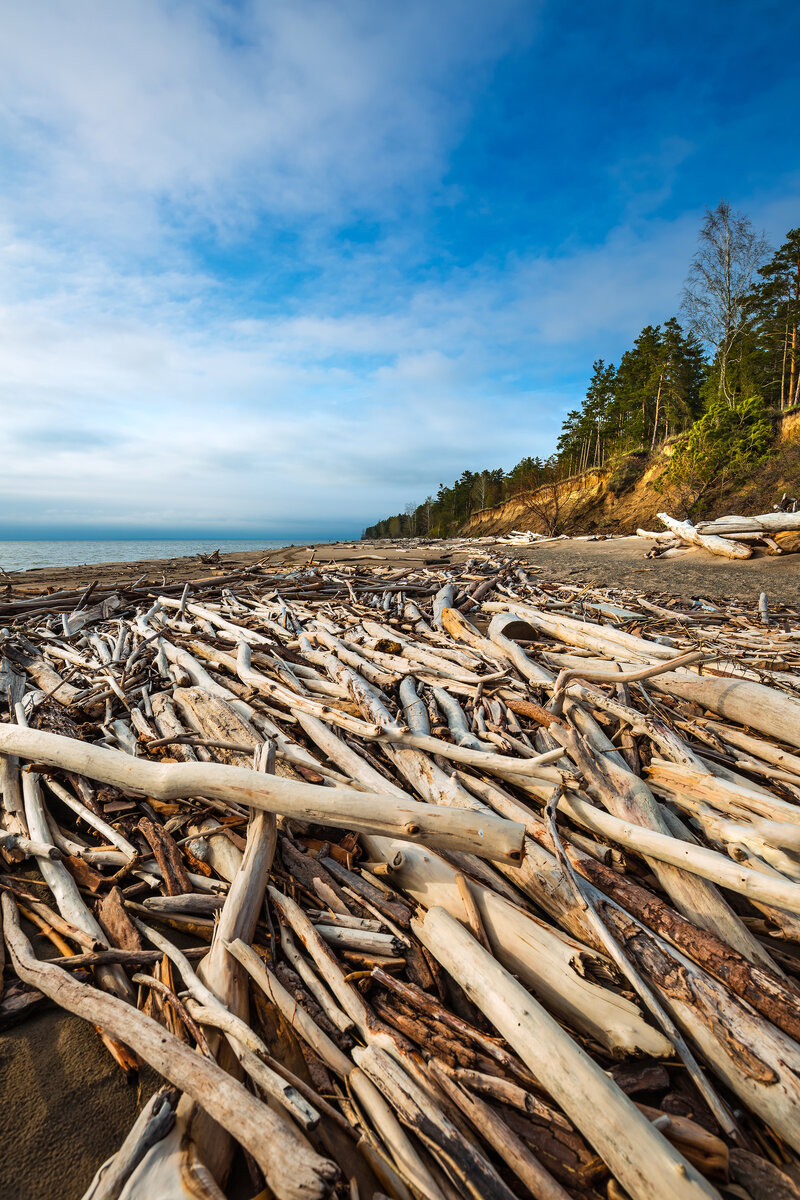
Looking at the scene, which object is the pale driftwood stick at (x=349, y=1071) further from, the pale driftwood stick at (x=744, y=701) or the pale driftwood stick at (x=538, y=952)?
the pale driftwood stick at (x=744, y=701)

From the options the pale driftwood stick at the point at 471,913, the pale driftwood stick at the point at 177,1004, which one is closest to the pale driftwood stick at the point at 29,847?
the pale driftwood stick at the point at 177,1004

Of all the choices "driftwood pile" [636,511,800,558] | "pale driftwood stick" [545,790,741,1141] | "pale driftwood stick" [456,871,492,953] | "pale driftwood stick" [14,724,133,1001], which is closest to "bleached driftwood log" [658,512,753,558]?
"driftwood pile" [636,511,800,558]

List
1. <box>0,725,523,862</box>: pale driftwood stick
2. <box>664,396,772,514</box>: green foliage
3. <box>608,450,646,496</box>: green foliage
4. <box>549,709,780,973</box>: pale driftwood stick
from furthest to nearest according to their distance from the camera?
<box>608,450,646,496</box>: green foliage < <box>664,396,772,514</box>: green foliage < <box>0,725,523,862</box>: pale driftwood stick < <box>549,709,780,973</box>: pale driftwood stick

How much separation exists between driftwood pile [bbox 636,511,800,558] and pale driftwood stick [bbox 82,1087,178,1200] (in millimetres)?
15465

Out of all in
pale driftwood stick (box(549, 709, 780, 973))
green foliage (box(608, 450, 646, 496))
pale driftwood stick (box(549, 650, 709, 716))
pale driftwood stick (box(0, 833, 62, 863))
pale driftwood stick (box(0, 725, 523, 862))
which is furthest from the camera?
green foliage (box(608, 450, 646, 496))

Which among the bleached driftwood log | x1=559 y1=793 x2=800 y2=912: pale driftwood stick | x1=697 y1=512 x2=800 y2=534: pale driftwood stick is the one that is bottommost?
x1=559 y1=793 x2=800 y2=912: pale driftwood stick

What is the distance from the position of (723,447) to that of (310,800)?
32469mm

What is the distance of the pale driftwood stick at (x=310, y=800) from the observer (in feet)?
7.23

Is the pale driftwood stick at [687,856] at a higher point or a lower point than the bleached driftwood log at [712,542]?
lower

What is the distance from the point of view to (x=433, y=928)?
205 cm

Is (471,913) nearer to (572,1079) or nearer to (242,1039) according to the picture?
(572,1079)

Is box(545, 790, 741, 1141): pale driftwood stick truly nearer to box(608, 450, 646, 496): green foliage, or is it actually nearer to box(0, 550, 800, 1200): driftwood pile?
box(0, 550, 800, 1200): driftwood pile

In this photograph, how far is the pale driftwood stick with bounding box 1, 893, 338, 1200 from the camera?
1.31 m

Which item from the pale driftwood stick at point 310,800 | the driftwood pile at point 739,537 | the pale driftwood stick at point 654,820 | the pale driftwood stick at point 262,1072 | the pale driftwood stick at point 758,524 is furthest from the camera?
the pale driftwood stick at point 758,524
